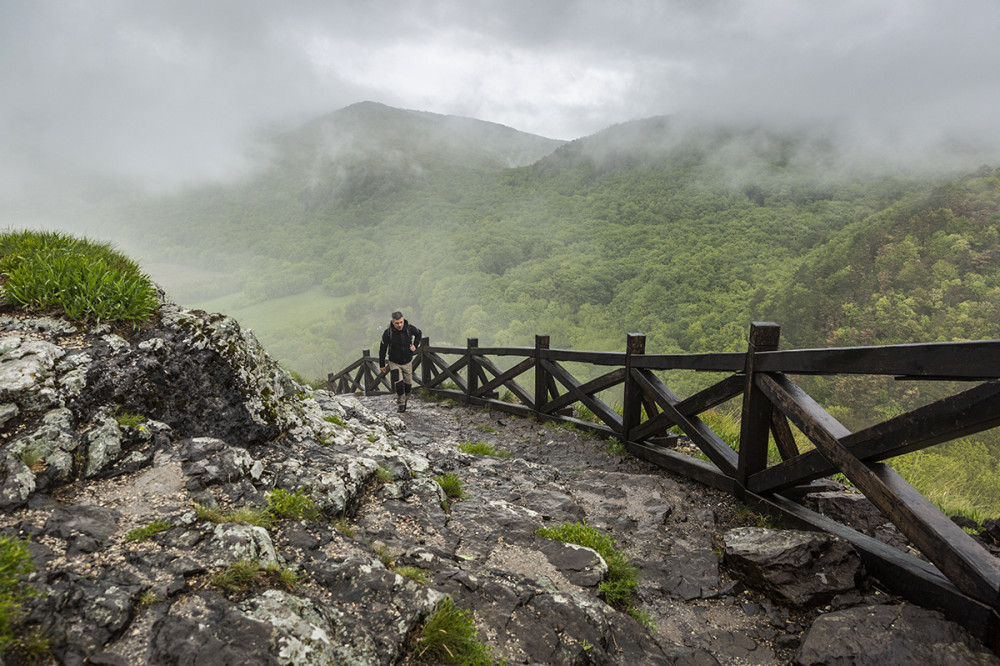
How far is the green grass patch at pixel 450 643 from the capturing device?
1.98 metres

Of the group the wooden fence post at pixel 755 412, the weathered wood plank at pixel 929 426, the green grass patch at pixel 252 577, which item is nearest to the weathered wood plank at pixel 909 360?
the weathered wood plank at pixel 929 426

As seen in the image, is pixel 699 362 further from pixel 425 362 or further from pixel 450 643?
pixel 425 362

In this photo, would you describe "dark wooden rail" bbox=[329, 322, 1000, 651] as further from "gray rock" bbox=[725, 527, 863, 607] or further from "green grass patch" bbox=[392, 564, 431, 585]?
"green grass patch" bbox=[392, 564, 431, 585]

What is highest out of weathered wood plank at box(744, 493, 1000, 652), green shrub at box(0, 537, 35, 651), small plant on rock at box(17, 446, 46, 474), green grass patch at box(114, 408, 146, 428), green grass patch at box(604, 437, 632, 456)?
green grass patch at box(114, 408, 146, 428)

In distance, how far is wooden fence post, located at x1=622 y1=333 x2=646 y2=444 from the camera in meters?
5.60

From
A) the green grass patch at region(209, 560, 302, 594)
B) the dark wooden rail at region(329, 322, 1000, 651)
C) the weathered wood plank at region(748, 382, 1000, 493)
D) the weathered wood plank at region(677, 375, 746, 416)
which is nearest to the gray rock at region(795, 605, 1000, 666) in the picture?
the dark wooden rail at region(329, 322, 1000, 651)

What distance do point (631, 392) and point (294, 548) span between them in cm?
442

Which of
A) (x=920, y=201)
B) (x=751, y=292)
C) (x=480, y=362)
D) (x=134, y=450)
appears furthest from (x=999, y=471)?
(x=920, y=201)

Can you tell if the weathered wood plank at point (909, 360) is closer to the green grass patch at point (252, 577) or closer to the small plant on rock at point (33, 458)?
the green grass patch at point (252, 577)

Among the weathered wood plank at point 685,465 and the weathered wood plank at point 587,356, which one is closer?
the weathered wood plank at point 685,465

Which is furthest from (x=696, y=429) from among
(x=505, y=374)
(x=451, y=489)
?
(x=505, y=374)

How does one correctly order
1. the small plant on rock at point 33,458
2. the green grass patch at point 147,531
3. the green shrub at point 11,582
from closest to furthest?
the green shrub at point 11,582
the green grass patch at point 147,531
the small plant on rock at point 33,458

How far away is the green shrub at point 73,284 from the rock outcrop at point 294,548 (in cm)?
15

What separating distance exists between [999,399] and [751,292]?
79533 mm
